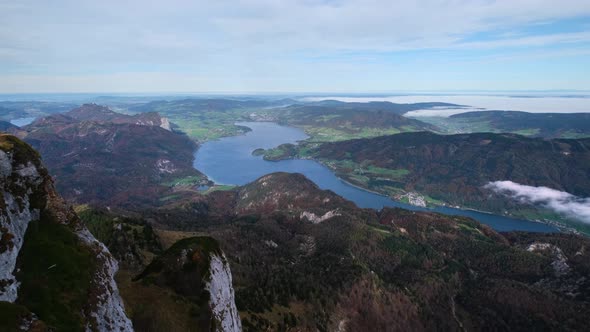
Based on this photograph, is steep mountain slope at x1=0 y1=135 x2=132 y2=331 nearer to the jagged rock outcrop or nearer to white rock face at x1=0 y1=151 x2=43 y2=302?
white rock face at x1=0 y1=151 x2=43 y2=302

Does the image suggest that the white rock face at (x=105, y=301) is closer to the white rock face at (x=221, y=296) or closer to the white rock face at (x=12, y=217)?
the white rock face at (x=12, y=217)

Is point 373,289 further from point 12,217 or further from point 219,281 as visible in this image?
point 12,217

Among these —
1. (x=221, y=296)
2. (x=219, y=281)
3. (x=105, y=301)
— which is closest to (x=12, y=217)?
(x=105, y=301)

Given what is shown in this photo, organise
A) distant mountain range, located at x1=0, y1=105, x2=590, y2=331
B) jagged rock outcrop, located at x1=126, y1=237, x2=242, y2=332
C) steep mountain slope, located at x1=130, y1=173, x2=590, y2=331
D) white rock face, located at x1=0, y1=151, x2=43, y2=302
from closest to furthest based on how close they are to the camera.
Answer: white rock face, located at x1=0, y1=151, x2=43, y2=302
distant mountain range, located at x1=0, y1=105, x2=590, y2=331
jagged rock outcrop, located at x1=126, y1=237, x2=242, y2=332
steep mountain slope, located at x1=130, y1=173, x2=590, y2=331

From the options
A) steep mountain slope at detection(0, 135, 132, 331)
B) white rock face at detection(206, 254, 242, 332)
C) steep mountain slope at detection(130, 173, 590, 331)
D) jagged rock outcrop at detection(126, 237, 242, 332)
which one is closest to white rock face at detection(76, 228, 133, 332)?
steep mountain slope at detection(0, 135, 132, 331)

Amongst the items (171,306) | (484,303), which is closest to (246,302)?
(171,306)

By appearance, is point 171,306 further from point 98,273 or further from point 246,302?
point 246,302

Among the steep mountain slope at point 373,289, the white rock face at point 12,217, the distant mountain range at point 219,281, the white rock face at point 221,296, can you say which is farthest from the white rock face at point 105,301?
the steep mountain slope at point 373,289
